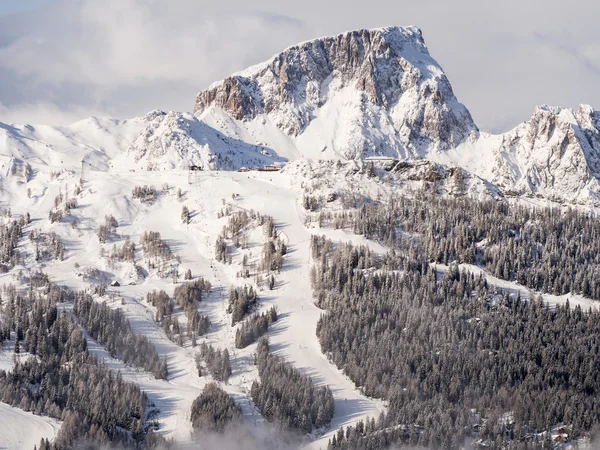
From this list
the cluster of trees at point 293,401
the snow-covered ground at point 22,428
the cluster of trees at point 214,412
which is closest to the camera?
the snow-covered ground at point 22,428

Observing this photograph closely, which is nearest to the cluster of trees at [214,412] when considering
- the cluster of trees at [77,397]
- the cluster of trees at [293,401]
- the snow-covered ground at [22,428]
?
the cluster of trees at [293,401]

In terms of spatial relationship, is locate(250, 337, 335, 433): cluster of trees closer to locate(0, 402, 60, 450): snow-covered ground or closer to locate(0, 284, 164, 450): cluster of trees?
locate(0, 284, 164, 450): cluster of trees

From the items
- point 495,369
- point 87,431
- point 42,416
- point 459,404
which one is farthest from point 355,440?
point 42,416

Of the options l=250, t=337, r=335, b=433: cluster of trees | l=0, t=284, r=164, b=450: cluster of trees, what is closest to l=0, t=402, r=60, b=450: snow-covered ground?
l=0, t=284, r=164, b=450: cluster of trees

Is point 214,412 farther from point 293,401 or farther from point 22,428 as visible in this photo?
point 22,428

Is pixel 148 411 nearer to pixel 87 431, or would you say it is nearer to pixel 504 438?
pixel 87 431

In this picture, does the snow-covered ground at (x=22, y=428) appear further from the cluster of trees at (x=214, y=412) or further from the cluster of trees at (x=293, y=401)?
the cluster of trees at (x=293, y=401)

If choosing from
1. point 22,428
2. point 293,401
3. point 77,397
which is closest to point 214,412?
point 293,401
